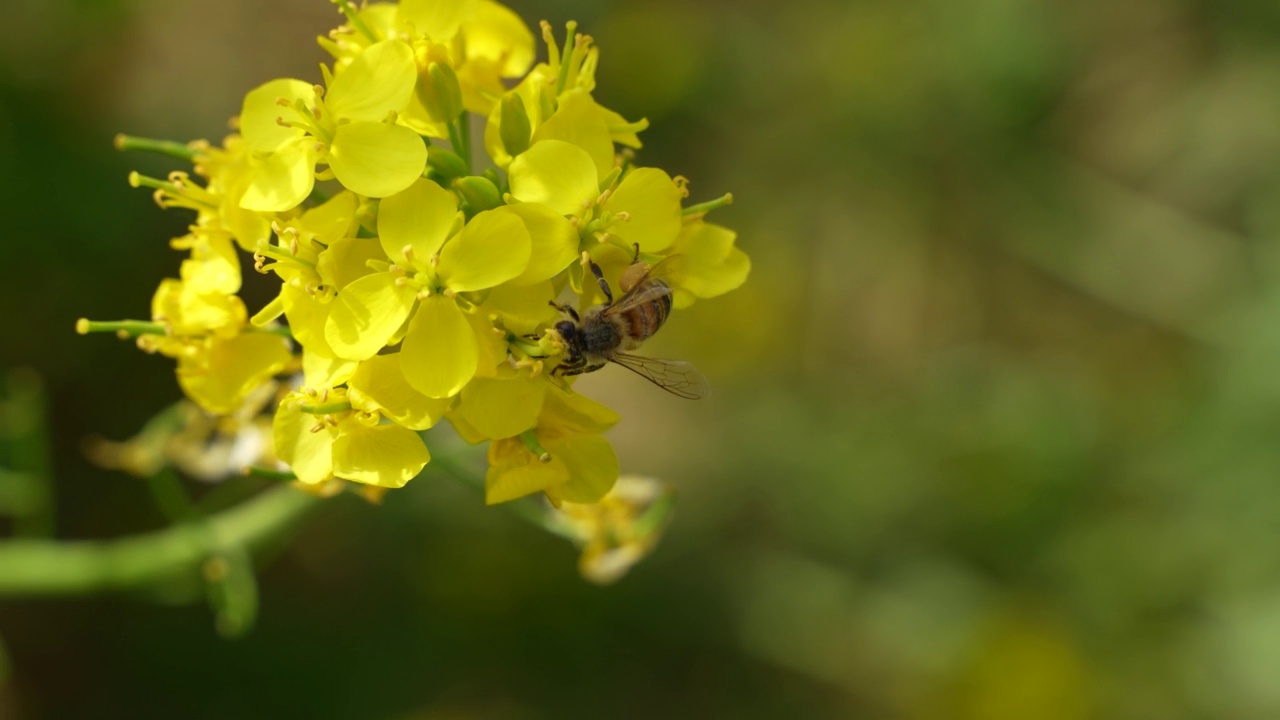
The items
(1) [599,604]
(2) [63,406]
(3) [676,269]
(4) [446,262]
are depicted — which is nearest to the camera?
(4) [446,262]

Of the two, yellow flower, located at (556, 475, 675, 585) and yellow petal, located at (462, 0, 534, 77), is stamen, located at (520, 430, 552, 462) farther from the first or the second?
yellow petal, located at (462, 0, 534, 77)

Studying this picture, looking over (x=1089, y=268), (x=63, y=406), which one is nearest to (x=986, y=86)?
(x=1089, y=268)

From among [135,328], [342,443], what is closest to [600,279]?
[342,443]

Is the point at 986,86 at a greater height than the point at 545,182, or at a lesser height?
greater

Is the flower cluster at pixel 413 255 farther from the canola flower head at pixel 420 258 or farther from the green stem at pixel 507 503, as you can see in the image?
the green stem at pixel 507 503

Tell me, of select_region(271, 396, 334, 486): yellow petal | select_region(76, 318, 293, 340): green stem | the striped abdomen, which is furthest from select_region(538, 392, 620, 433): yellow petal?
select_region(76, 318, 293, 340): green stem

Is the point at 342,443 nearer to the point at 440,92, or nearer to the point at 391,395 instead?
the point at 391,395

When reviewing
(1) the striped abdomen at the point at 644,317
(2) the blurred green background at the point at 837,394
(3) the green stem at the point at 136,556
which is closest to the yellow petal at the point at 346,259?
(1) the striped abdomen at the point at 644,317

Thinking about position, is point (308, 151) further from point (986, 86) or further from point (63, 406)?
point (986, 86)
